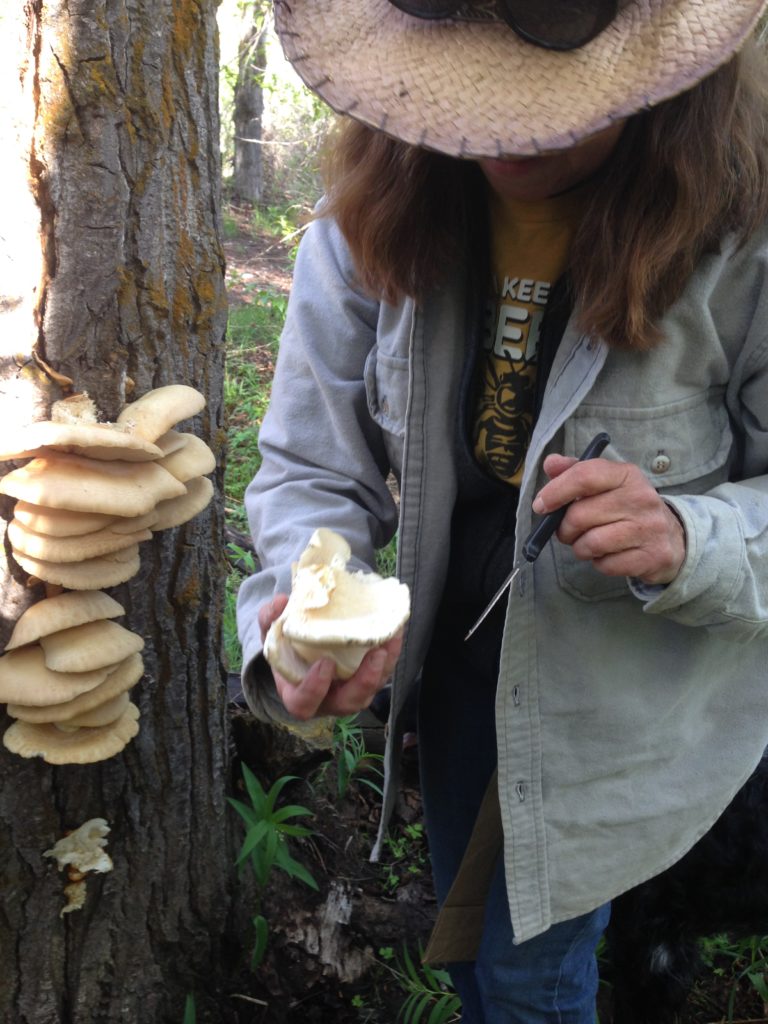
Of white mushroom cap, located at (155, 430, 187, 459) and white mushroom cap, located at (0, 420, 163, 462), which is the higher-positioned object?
white mushroom cap, located at (0, 420, 163, 462)

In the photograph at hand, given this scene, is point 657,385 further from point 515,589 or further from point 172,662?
point 172,662

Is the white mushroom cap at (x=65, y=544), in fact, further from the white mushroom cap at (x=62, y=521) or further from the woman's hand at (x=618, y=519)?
the woman's hand at (x=618, y=519)

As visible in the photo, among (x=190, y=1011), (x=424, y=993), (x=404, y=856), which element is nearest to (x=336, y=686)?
(x=190, y=1011)

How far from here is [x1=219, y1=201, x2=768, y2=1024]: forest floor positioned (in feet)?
8.62

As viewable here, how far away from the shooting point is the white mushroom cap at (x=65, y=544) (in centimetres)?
157

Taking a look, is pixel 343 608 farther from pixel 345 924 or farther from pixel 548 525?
pixel 345 924

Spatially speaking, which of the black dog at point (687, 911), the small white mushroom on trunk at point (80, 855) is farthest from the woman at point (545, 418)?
the small white mushroom on trunk at point (80, 855)

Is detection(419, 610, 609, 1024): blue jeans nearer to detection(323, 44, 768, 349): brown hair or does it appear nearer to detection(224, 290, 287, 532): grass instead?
detection(323, 44, 768, 349): brown hair

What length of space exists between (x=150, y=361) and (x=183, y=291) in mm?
166

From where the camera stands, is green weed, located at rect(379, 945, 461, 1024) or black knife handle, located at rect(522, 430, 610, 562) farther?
green weed, located at rect(379, 945, 461, 1024)

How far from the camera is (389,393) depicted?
1.93 m

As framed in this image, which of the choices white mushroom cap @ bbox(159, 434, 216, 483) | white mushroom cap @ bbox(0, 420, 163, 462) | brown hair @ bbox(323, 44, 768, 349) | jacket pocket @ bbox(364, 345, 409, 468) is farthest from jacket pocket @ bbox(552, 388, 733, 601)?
white mushroom cap @ bbox(0, 420, 163, 462)

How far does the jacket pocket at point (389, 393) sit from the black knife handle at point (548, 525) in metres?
0.40

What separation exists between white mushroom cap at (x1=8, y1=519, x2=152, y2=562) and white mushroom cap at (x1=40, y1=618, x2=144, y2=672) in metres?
0.17
